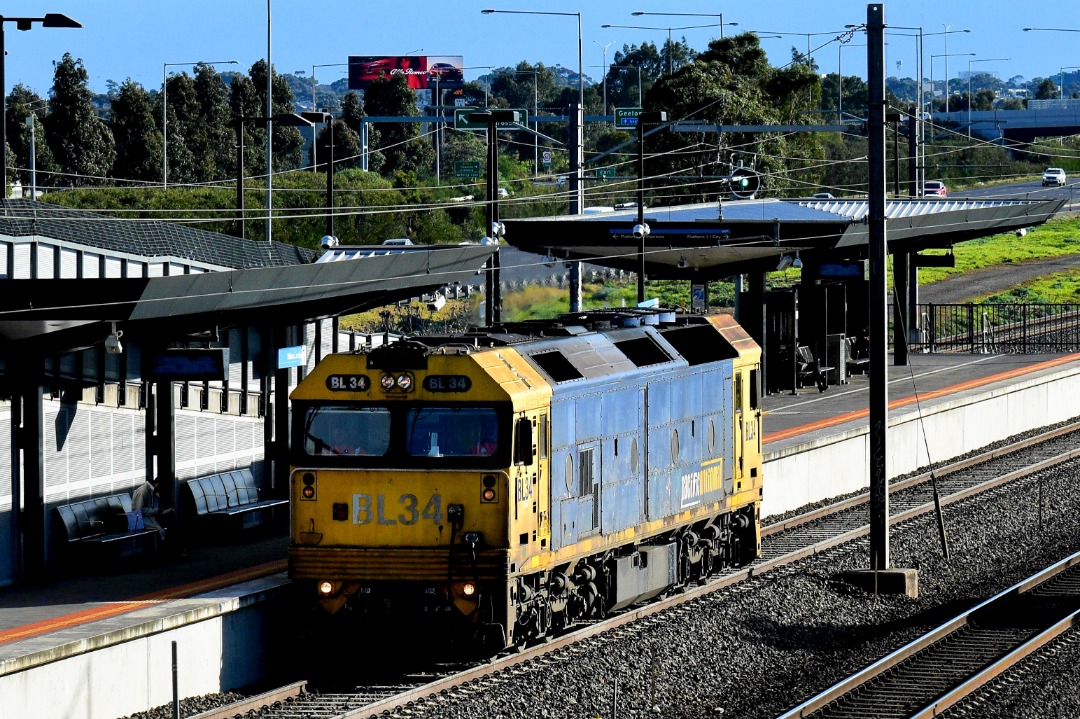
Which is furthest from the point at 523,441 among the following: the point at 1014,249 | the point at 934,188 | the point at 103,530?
A: the point at 934,188

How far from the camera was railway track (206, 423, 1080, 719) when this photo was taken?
629 inches

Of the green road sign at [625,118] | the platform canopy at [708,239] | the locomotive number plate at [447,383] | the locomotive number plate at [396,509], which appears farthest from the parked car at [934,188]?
the locomotive number plate at [396,509]

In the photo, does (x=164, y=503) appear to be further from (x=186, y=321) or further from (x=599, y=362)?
(x=599, y=362)

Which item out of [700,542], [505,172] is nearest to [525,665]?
[700,542]

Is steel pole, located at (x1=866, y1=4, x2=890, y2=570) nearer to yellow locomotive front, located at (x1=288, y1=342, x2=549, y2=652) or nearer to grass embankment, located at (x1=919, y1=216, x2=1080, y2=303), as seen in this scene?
yellow locomotive front, located at (x1=288, y1=342, x2=549, y2=652)

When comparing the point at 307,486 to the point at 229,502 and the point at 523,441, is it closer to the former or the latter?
the point at 523,441

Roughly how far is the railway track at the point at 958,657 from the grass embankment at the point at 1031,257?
5169cm

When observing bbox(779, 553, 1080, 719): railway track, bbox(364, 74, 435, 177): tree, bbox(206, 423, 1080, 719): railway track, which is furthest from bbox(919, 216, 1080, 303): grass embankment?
bbox(779, 553, 1080, 719): railway track

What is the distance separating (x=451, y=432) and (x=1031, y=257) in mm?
83796

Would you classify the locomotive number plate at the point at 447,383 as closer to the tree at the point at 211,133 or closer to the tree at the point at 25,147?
the tree at the point at 25,147

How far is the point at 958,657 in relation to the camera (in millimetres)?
19016

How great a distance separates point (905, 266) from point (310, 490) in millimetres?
34001

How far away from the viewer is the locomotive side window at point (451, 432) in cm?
1719

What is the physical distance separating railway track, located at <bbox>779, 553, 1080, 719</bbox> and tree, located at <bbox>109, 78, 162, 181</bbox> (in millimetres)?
71415
